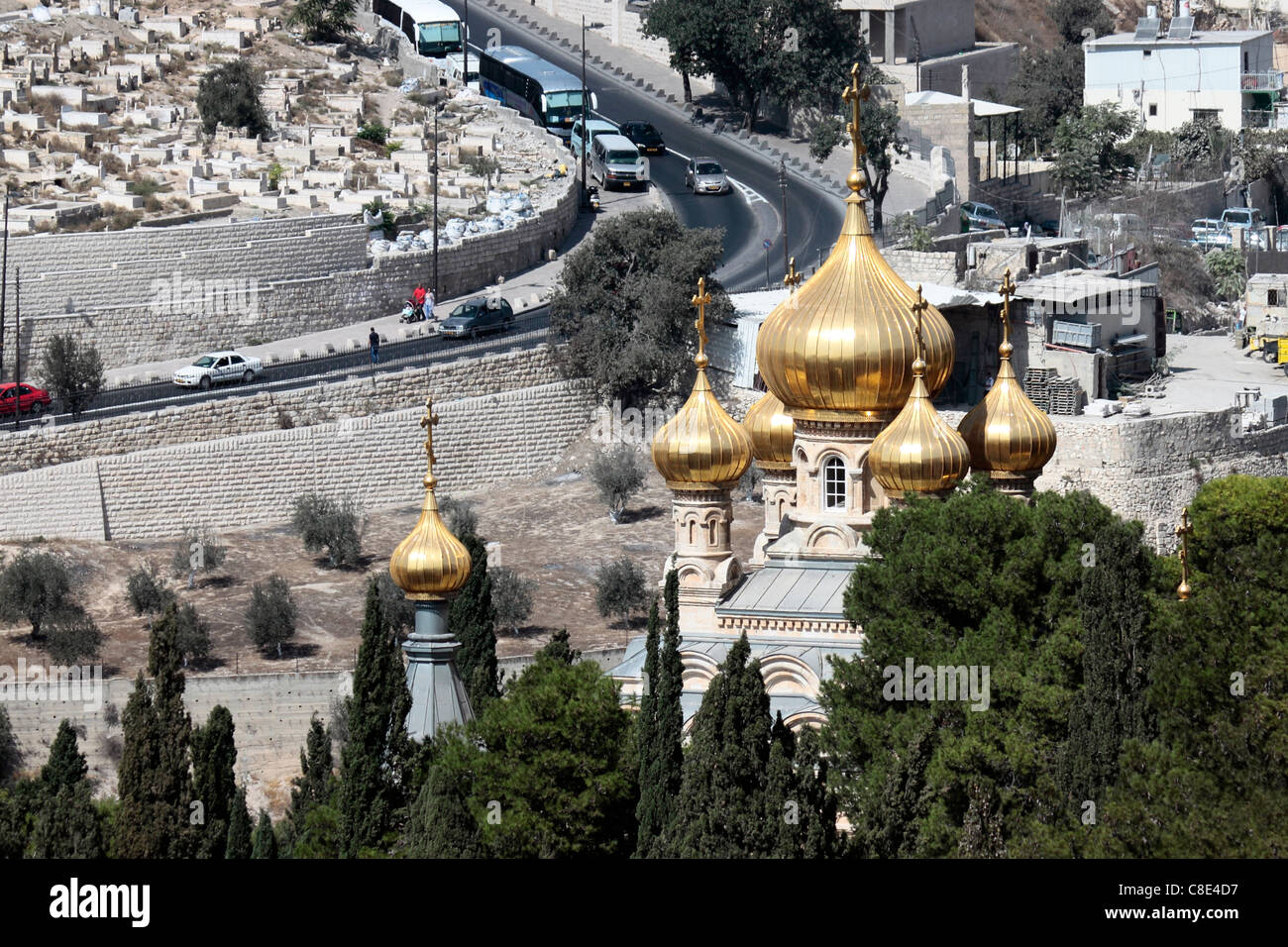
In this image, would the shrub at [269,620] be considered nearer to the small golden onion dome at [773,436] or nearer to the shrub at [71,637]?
the shrub at [71,637]

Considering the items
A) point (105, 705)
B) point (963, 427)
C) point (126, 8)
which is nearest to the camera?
point (963, 427)

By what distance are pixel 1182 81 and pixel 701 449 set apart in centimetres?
5427

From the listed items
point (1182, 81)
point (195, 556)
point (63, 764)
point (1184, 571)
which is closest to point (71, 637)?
point (195, 556)

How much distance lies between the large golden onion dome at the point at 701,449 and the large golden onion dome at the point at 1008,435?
3.23 metres

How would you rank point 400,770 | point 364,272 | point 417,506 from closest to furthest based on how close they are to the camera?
point 400,770, point 417,506, point 364,272

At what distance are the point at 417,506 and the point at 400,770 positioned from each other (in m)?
22.9

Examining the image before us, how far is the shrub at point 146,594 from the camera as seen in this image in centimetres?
5891

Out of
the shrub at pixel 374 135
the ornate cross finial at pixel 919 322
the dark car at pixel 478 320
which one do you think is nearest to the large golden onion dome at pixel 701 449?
the ornate cross finial at pixel 919 322

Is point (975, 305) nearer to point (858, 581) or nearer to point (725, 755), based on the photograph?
point (858, 581)

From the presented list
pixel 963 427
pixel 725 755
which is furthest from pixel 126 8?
pixel 725 755

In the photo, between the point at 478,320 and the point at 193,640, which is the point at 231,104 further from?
the point at 193,640

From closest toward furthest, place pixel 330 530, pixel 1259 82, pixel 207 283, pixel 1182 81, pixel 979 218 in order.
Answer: pixel 330 530 → pixel 207 283 → pixel 979 218 → pixel 1182 81 → pixel 1259 82

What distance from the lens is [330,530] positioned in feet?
202
